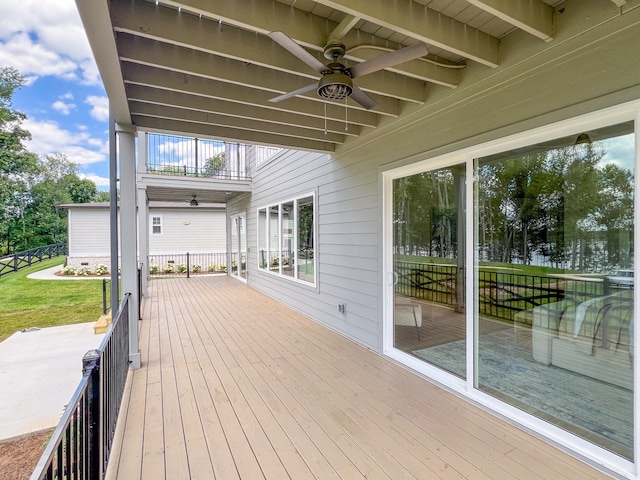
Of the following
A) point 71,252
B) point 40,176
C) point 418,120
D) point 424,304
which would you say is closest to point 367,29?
point 418,120

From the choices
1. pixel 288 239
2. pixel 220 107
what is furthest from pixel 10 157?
pixel 220 107

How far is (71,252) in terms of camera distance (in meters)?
14.9

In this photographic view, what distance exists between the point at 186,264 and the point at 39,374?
36.5 ft

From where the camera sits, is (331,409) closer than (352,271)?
Yes

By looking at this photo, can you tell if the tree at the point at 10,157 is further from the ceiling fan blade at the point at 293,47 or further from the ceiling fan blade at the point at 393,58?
the ceiling fan blade at the point at 393,58

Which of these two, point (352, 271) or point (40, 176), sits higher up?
point (40, 176)

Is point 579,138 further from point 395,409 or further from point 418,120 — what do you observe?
point 395,409

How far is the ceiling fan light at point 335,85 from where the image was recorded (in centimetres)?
219

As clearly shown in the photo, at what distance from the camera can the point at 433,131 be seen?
3330 millimetres

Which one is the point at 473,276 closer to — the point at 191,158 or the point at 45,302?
the point at 191,158

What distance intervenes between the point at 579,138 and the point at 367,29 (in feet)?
5.63

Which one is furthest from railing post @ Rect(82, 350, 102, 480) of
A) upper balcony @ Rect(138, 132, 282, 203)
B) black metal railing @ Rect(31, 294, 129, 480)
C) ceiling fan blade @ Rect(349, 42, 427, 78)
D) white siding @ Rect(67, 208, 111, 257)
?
white siding @ Rect(67, 208, 111, 257)

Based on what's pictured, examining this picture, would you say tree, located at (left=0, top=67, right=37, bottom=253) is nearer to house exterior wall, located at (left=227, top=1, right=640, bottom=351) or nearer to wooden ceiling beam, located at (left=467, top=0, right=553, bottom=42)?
house exterior wall, located at (left=227, top=1, right=640, bottom=351)

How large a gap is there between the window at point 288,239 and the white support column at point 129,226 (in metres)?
2.96
